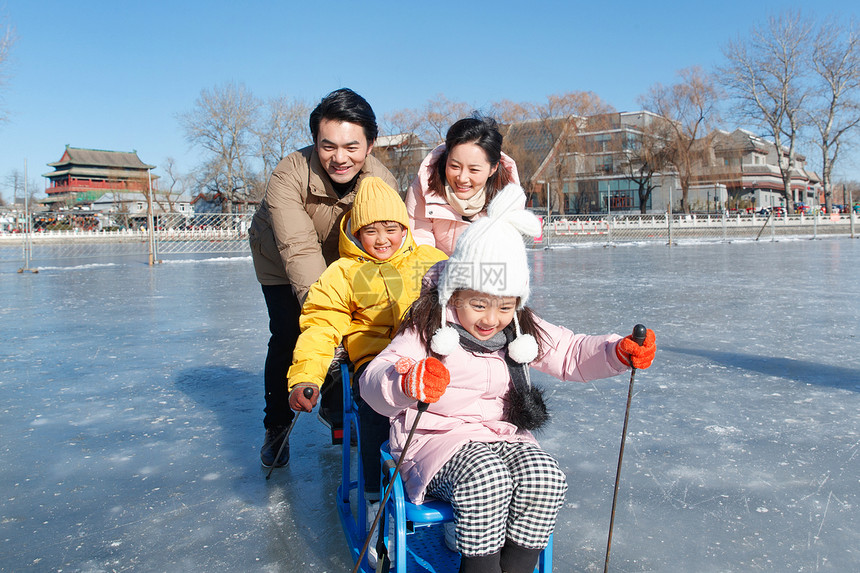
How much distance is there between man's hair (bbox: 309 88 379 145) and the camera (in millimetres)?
2256

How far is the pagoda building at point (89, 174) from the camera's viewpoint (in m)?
61.5

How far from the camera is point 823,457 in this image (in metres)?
2.45

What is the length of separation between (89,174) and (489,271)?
75.5 metres

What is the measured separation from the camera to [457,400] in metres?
1.63

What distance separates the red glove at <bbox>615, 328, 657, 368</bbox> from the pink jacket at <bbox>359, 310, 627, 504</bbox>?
65 mm

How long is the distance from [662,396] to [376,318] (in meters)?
1.97

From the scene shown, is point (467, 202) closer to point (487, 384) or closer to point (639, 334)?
point (487, 384)

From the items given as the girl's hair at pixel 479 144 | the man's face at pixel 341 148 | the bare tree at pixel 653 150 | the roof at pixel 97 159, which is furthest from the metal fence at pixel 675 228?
the roof at pixel 97 159

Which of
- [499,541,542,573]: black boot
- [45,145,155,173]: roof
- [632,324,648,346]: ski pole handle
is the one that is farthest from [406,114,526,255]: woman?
[45,145,155,173]: roof

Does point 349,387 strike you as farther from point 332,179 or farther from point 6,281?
point 6,281

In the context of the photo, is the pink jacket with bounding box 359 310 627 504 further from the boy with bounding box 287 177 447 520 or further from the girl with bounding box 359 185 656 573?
the boy with bounding box 287 177 447 520

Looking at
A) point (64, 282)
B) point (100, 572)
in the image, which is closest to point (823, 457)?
point (100, 572)

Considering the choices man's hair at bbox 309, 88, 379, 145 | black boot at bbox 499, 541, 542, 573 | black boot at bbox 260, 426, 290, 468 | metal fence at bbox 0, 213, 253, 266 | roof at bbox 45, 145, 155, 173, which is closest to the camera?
black boot at bbox 499, 541, 542, 573

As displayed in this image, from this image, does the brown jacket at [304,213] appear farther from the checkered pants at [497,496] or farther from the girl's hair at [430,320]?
the checkered pants at [497,496]
